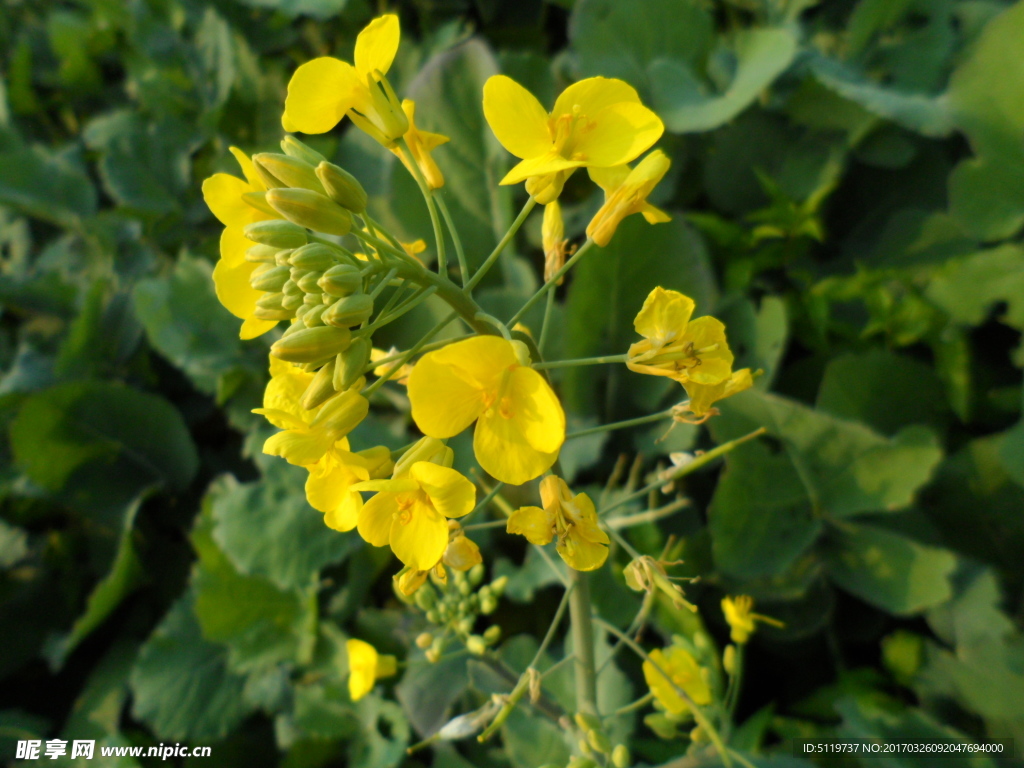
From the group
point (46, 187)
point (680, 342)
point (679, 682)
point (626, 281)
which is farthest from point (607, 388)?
point (46, 187)

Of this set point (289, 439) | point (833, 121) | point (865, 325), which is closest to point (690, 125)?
point (833, 121)

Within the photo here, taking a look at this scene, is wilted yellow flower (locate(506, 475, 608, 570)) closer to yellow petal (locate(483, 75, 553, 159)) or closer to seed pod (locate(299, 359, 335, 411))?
seed pod (locate(299, 359, 335, 411))

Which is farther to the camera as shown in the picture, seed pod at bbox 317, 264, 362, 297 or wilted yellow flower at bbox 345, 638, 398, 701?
wilted yellow flower at bbox 345, 638, 398, 701

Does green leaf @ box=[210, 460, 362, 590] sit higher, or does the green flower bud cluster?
the green flower bud cluster

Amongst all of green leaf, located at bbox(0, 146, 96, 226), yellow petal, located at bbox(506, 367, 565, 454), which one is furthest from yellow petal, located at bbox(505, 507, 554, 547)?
green leaf, located at bbox(0, 146, 96, 226)

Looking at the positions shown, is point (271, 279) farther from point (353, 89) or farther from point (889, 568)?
point (889, 568)

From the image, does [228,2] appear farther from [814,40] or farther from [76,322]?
[814,40]

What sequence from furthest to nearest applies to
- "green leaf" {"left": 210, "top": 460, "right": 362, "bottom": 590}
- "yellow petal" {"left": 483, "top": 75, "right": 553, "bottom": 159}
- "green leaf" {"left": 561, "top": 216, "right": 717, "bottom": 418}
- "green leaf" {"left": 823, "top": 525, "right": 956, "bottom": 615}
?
1. "green leaf" {"left": 561, "top": 216, "right": 717, "bottom": 418}
2. "green leaf" {"left": 210, "top": 460, "right": 362, "bottom": 590}
3. "green leaf" {"left": 823, "top": 525, "right": 956, "bottom": 615}
4. "yellow petal" {"left": 483, "top": 75, "right": 553, "bottom": 159}

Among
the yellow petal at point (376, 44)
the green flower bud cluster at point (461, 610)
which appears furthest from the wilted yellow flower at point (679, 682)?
the yellow petal at point (376, 44)
